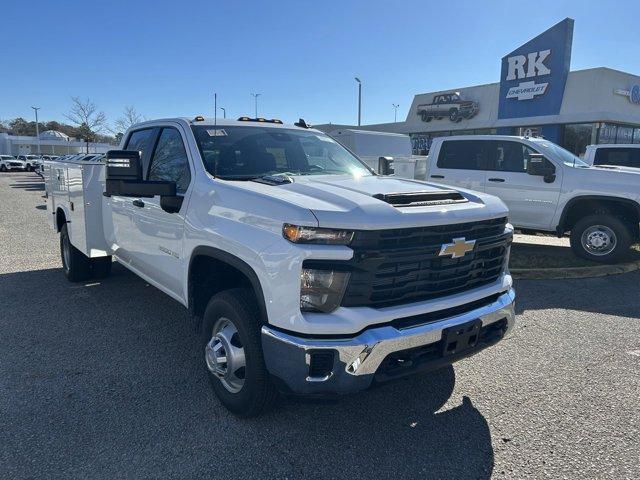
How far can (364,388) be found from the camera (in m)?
2.57

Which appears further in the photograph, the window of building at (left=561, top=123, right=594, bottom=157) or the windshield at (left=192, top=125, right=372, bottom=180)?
the window of building at (left=561, top=123, right=594, bottom=157)

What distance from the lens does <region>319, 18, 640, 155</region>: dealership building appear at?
77.2 feet

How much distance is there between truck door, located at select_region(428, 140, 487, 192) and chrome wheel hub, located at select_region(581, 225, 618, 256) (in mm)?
1895

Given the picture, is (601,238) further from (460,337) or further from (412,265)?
(412,265)

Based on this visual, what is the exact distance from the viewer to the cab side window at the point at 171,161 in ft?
12.2

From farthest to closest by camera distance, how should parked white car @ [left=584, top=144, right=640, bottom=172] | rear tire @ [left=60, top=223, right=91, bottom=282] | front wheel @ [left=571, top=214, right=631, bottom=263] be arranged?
parked white car @ [left=584, top=144, right=640, bottom=172]
front wheel @ [left=571, top=214, right=631, bottom=263]
rear tire @ [left=60, top=223, right=91, bottom=282]

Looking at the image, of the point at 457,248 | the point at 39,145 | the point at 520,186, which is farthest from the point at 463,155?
the point at 39,145

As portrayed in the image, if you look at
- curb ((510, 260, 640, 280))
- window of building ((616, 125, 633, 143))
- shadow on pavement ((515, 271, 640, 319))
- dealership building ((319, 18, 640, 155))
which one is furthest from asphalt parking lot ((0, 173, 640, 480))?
window of building ((616, 125, 633, 143))

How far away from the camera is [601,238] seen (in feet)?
24.6

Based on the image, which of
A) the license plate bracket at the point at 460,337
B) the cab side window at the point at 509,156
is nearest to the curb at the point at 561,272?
the cab side window at the point at 509,156

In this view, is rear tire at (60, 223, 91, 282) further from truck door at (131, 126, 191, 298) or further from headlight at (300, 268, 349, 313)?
headlight at (300, 268, 349, 313)

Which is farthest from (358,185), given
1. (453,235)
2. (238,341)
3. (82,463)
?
(82,463)

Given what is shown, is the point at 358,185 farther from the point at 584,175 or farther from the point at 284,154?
the point at 584,175

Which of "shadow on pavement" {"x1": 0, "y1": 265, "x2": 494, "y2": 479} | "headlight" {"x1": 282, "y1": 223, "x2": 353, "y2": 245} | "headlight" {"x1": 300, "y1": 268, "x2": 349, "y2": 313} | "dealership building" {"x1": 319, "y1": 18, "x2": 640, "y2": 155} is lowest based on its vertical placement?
"shadow on pavement" {"x1": 0, "y1": 265, "x2": 494, "y2": 479}
